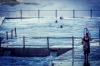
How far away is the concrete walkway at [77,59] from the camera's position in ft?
55.3

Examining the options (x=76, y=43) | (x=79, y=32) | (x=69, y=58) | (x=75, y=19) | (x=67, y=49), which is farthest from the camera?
(x=75, y=19)

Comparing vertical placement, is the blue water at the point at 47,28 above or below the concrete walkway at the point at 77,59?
above

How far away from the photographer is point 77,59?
17859 mm

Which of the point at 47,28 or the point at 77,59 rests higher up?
the point at 47,28

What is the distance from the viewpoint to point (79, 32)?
26.7m

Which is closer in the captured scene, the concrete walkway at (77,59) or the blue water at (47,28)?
the concrete walkway at (77,59)

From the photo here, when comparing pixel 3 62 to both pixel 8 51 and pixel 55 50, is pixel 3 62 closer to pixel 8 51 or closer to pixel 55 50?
pixel 8 51

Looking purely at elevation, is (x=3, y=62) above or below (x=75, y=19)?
below

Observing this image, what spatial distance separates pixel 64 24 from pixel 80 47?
408 inches

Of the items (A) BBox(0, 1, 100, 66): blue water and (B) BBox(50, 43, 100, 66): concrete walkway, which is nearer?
(B) BBox(50, 43, 100, 66): concrete walkway

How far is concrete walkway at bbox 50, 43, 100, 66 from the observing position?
16.9 meters

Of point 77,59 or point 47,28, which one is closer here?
point 77,59

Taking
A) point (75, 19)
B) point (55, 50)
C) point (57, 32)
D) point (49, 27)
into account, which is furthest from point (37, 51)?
point (75, 19)

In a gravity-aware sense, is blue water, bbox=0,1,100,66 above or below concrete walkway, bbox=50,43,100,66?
above
